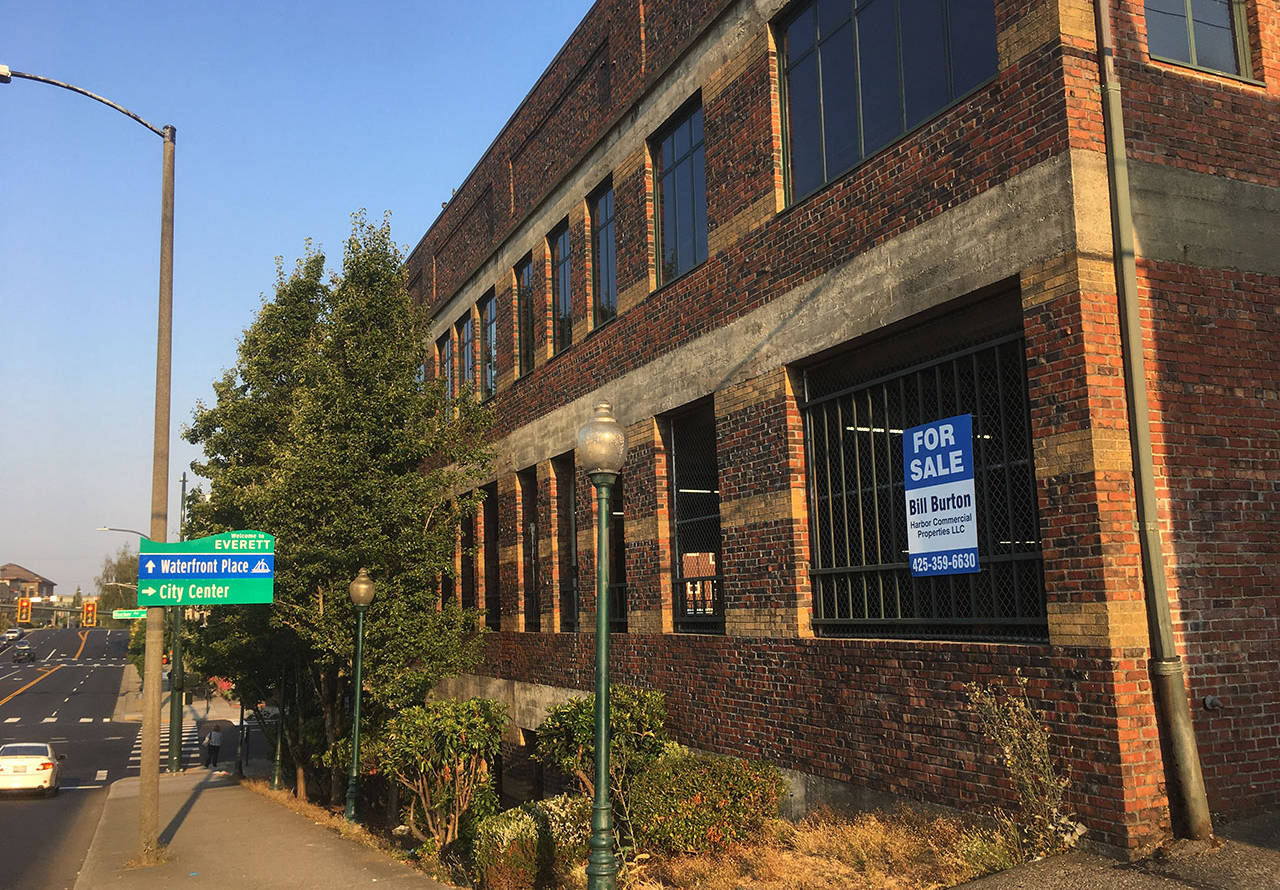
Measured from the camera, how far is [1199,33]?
9.33m

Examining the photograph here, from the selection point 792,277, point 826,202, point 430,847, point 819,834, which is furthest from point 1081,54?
point 430,847

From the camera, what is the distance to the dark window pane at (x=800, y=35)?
12.2 metres

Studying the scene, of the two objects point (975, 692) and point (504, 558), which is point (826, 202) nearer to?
point (975, 692)

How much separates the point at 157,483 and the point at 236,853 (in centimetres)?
541

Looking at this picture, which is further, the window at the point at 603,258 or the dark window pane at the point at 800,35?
the window at the point at 603,258

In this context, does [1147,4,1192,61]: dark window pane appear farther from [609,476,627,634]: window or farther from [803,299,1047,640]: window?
[609,476,627,634]: window

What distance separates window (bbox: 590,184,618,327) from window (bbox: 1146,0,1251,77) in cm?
952

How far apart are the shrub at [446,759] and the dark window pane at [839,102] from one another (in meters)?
8.89

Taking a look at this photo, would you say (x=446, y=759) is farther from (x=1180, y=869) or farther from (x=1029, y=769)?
(x=1180, y=869)

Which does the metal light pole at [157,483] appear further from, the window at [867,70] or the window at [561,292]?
the window at [867,70]

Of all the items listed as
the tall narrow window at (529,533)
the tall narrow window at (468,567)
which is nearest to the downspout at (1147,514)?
the tall narrow window at (529,533)

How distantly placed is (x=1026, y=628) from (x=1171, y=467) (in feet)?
5.72

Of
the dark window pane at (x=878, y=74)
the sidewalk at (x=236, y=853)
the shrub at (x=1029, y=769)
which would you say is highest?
the dark window pane at (x=878, y=74)

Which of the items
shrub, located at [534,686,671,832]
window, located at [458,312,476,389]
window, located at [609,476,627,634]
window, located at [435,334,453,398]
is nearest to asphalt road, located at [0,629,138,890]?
shrub, located at [534,686,671,832]
